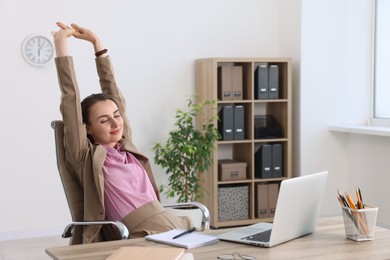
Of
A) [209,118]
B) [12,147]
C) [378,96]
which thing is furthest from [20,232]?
[378,96]

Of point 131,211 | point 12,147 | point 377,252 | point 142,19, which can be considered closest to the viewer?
point 377,252

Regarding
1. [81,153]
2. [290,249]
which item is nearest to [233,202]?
[81,153]

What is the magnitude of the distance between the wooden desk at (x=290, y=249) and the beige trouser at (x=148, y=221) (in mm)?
501

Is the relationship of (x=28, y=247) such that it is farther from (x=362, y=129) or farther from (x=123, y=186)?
(x=362, y=129)

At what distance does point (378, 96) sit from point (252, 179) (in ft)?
4.85

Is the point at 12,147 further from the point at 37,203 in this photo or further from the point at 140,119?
the point at 140,119

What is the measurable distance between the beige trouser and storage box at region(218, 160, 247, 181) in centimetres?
269

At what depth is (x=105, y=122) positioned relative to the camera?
311 cm

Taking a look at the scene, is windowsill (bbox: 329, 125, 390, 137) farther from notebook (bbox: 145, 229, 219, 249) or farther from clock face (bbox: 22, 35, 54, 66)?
notebook (bbox: 145, 229, 219, 249)

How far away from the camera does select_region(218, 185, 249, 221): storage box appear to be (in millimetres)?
5715

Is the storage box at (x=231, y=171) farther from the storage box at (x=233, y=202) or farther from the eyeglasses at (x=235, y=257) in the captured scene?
the eyeglasses at (x=235, y=257)

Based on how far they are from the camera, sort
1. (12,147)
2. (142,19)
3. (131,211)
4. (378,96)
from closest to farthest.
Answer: (131,211)
(12,147)
(142,19)
(378,96)

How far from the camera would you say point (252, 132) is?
5766 millimetres

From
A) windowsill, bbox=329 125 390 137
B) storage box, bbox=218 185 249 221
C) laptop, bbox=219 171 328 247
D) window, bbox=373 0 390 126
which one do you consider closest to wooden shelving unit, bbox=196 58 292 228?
storage box, bbox=218 185 249 221
